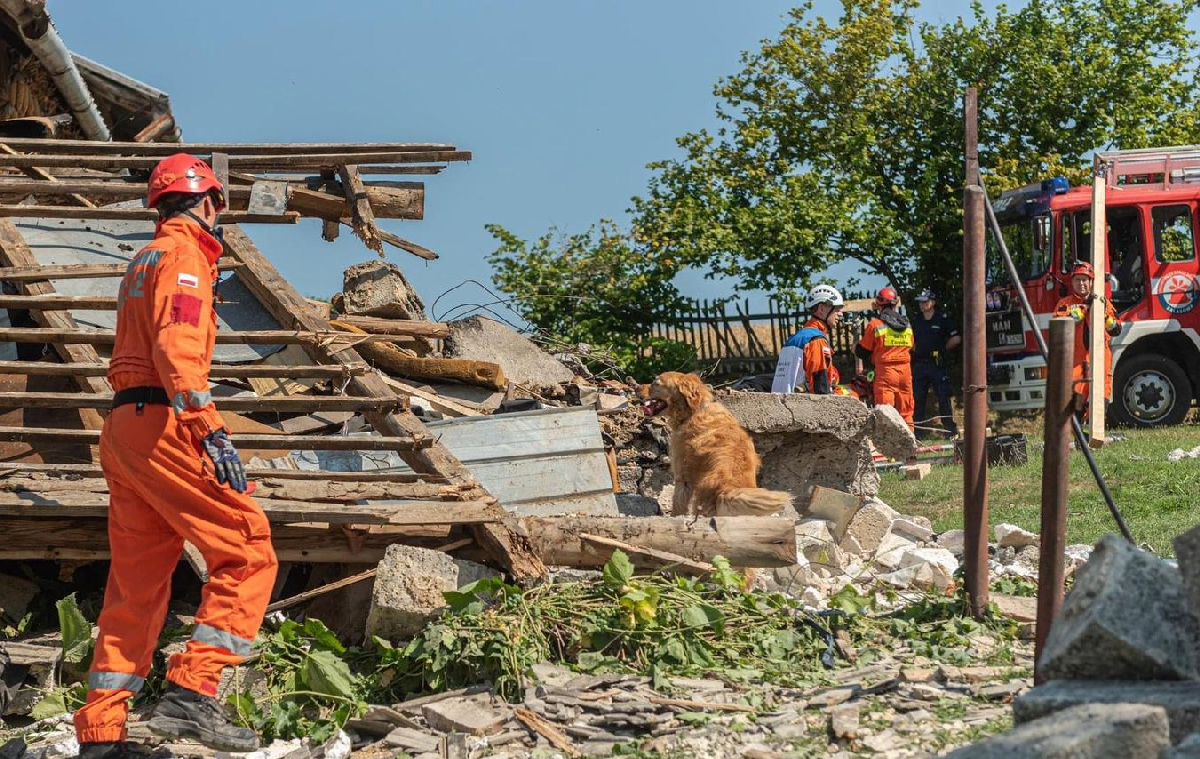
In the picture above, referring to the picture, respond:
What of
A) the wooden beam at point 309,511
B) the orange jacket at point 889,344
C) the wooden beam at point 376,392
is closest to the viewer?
the wooden beam at point 309,511

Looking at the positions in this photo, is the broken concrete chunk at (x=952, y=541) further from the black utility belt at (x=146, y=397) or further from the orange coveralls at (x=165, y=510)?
the black utility belt at (x=146, y=397)

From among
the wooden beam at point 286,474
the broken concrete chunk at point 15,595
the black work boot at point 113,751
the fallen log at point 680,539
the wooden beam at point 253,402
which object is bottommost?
the black work boot at point 113,751

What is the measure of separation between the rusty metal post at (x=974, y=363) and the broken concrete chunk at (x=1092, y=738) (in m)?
2.79

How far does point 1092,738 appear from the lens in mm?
3369

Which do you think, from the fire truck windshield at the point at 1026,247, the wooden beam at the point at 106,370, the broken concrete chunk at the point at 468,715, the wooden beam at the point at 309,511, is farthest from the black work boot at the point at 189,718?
the fire truck windshield at the point at 1026,247

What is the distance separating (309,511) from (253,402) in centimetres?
129

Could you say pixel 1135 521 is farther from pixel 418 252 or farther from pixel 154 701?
pixel 154 701

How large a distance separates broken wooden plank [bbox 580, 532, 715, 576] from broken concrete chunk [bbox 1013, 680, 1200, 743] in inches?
120

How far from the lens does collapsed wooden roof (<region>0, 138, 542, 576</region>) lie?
678 cm

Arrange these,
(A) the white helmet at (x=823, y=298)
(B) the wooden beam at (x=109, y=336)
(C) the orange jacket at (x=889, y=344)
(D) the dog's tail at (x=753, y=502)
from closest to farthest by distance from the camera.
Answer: (B) the wooden beam at (x=109, y=336), (D) the dog's tail at (x=753, y=502), (A) the white helmet at (x=823, y=298), (C) the orange jacket at (x=889, y=344)

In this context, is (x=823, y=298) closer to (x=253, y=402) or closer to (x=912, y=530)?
(x=912, y=530)

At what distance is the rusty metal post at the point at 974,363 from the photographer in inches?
245

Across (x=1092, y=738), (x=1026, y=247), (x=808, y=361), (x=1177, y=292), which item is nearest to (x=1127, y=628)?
(x=1092, y=738)

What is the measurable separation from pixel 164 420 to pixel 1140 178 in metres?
15.6
